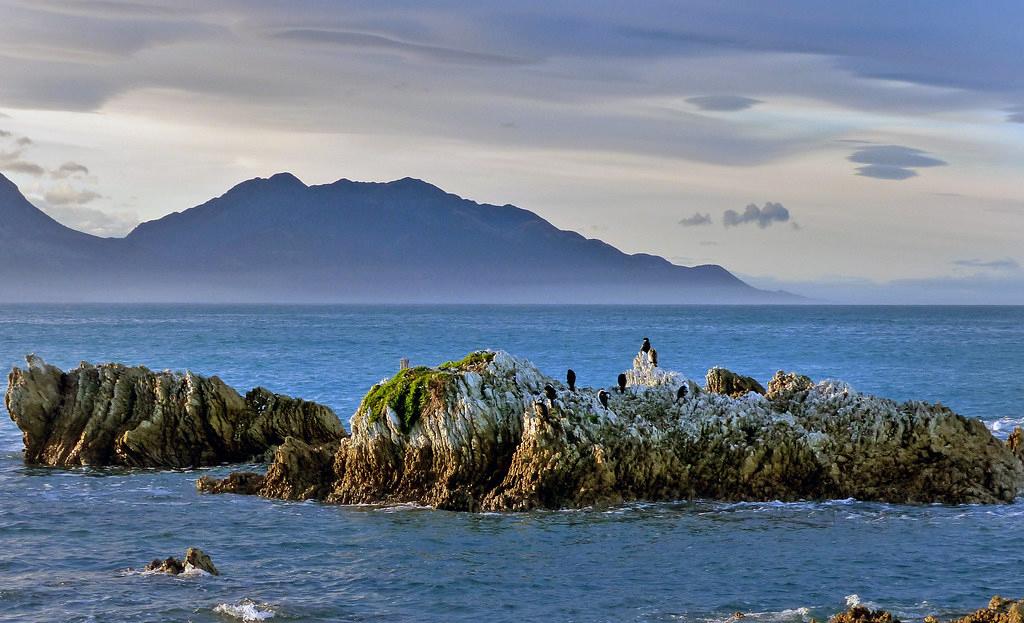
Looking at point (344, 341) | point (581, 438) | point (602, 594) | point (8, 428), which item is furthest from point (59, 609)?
point (344, 341)

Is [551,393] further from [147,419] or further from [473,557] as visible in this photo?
[147,419]

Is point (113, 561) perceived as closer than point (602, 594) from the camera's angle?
No

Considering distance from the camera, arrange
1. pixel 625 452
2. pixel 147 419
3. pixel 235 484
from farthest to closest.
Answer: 1. pixel 147 419
2. pixel 235 484
3. pixel 625 452

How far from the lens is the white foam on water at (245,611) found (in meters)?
24.0

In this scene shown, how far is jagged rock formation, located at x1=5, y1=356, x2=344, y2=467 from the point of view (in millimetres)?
42562

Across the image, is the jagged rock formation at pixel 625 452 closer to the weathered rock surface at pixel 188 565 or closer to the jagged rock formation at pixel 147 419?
the jagged rock formation at pixel 147 419

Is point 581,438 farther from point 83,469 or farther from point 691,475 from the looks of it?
point 83,469

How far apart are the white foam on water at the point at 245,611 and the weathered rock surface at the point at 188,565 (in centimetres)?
279

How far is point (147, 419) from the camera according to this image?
4297cm

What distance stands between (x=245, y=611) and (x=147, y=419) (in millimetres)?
20616

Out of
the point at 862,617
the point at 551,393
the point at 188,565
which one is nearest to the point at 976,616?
the point at 862,617

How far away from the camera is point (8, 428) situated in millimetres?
53281

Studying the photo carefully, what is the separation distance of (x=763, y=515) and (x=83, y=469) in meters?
24.9

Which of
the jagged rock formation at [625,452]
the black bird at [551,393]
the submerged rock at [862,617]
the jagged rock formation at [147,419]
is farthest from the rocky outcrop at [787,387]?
the submerged rock at [862,617]
